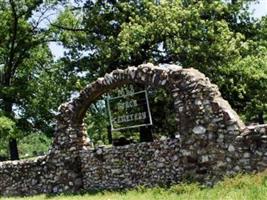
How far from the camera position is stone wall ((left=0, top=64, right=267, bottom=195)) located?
1373 centimetres

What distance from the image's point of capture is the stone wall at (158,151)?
1373cm

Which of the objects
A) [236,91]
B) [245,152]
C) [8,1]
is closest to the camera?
[245,152]

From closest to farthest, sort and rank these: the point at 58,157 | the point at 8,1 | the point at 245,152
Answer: the point at 245,152 < the point at 58,157 < the point at 8,1

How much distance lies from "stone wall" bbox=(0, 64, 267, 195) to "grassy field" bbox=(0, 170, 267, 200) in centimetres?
71

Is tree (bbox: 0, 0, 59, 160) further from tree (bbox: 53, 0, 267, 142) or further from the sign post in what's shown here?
the sign post

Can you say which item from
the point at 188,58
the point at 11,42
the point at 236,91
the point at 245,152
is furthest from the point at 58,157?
the point at 11,42

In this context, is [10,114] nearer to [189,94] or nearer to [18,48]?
[18,48]

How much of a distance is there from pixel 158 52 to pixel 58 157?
10228 mm

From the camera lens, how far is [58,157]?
1845 centimetres

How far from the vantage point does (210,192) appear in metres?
12.4

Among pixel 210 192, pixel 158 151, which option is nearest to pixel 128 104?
pixel 158 151

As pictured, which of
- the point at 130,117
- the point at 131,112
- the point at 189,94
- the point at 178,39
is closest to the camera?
the point at 189,94

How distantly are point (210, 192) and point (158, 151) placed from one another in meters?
3.42

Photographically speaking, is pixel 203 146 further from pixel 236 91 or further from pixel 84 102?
pixel 236 91
